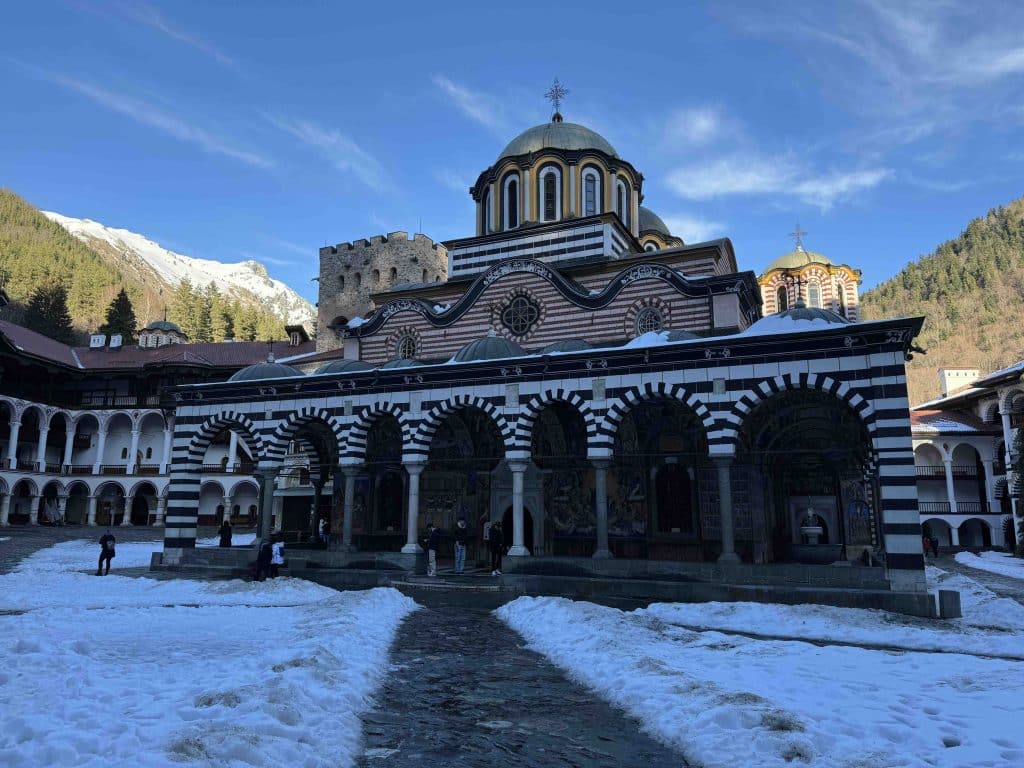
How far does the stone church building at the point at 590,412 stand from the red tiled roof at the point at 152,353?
910 inches

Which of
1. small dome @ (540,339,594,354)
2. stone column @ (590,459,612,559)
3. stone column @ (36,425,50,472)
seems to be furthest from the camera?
stone column @ (36,425,50,472)

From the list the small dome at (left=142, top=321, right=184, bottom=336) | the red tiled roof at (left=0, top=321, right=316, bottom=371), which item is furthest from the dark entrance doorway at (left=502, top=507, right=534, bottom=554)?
the small dome at (left=142, top=321, right=184, bottom=336)

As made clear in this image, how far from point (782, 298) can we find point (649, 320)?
31.0 meters

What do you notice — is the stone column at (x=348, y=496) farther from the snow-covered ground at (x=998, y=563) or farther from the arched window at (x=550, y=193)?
the snow-covered ground at (x=998, y=563)

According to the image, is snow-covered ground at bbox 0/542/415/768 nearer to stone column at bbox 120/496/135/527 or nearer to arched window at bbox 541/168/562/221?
arched window at bbox 541/168/562/221

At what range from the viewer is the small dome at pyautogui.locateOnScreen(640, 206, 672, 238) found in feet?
117

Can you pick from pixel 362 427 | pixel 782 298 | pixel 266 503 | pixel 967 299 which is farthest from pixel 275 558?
pixel 967 299

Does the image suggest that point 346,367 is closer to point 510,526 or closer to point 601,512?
point 510,526

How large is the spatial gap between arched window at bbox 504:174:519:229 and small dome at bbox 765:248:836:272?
2797 centimetres

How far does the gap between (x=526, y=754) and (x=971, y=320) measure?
11098cm

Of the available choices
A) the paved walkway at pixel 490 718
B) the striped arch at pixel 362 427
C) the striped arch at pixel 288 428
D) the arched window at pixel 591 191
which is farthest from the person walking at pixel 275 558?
the arched window at pixel 591 191

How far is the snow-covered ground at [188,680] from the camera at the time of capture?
455cm

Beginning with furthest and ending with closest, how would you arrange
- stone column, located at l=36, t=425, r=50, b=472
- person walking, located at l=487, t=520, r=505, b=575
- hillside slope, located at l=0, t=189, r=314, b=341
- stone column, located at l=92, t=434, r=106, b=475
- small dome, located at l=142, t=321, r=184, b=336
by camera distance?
hillside slope, located at l=0, t=189, r=314, b=341, small dome, located at l=142, t=321, r=184, b=336, stone column, located at l=92, t=434, r=106, b=475, stone column, located at l=36, t=425, r=50, b=472, person walking, located at l=487, t=520, r=505, b=575

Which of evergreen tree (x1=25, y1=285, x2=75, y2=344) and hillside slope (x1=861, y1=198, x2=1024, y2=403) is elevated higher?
hillside slope (x1=861, y1=198, x2=1024, y2=403)
